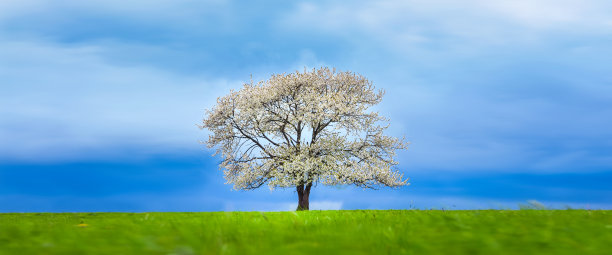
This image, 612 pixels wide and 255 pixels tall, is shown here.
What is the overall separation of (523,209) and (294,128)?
19.0 m

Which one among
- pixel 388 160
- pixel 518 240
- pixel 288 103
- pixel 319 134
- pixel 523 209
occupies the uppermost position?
pixel 288 103

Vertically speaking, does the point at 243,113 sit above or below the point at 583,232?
above

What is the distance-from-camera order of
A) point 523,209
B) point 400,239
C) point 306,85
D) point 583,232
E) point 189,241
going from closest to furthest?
point 189,241 < point 400,239 < point 583,232 < point 523,209 < point 306,85

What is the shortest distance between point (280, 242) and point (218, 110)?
2657cm

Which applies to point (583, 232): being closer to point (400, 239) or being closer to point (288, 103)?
point (400, 239)

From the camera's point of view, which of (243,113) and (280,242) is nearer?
(280,242)

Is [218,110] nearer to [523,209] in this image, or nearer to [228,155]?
[228,155]

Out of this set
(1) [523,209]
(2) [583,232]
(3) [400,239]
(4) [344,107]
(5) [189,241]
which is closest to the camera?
(5) [189,241]

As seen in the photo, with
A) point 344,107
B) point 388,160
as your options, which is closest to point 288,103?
point 344,107

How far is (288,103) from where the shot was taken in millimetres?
30047

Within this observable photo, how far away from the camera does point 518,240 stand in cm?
511

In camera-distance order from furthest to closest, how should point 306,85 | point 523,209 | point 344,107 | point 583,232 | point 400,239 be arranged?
point 306,85, point 344,107, point 523,209, point 583,232, point 400,239

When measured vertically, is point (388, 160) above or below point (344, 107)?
below

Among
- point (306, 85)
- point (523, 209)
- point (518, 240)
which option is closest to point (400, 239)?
point (518, 240)
